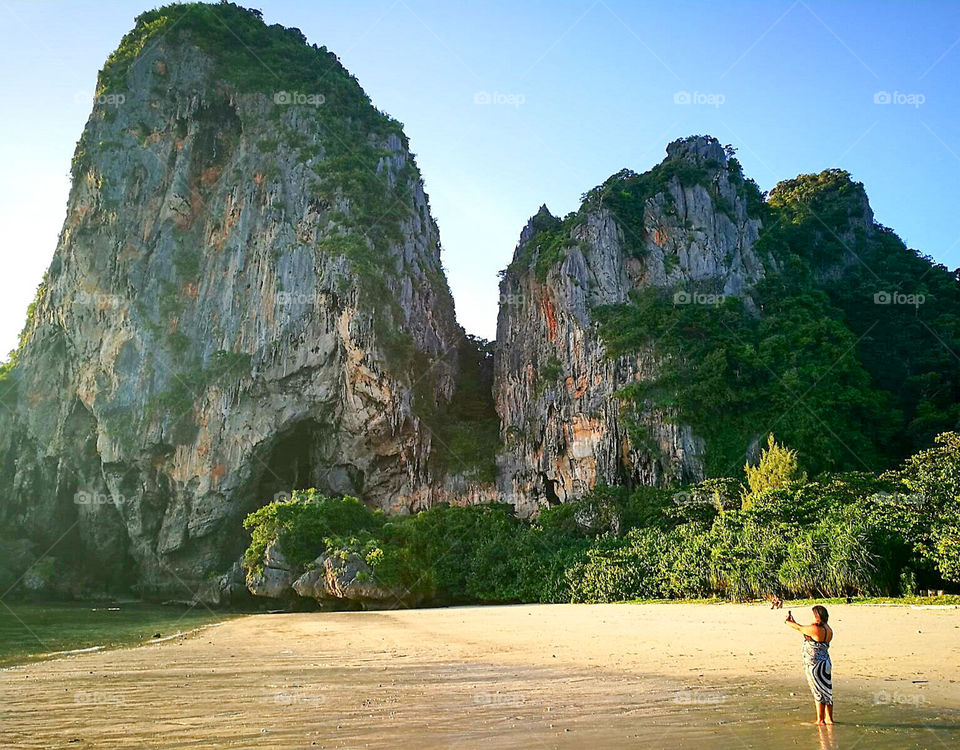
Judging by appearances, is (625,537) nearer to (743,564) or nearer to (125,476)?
(743,564)

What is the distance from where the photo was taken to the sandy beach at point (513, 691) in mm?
5426

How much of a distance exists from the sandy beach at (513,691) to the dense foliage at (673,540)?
144 inches

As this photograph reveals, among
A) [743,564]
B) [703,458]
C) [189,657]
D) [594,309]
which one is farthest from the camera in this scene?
[594,309]

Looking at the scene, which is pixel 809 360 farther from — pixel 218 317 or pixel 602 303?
pixel 218 317

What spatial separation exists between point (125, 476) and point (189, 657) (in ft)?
120

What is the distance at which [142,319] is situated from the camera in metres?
46.2

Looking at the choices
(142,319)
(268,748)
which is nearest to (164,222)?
(142,319)

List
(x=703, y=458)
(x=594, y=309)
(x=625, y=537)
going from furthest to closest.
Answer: (x=594, y=309)
(x=703, y=458)
(x=625, y=537)

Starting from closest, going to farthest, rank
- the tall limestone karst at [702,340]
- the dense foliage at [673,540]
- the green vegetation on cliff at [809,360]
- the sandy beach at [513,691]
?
the sandy beach at [513,691] < the dense foliage at [673,540] < the green vegetation on cliff at [809,360] < the tall limestone karst at [702,340]

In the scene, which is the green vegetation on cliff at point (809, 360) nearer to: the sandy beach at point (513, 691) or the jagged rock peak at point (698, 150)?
the jagged rock peak at point (698, 150)

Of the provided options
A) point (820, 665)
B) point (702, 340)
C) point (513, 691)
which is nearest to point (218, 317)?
point (702, 340)

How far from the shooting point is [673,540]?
77.7ft

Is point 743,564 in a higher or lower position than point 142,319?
lower

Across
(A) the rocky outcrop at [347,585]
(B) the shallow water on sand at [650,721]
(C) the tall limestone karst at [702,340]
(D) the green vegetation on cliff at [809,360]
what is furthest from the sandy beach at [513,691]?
(C) the tall limestone karst at [702,340]
